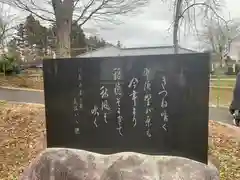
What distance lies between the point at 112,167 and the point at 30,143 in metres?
3.45

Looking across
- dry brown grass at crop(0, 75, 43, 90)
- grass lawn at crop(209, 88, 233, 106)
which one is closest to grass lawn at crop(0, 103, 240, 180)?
grass lawn at crop(209, 88, 233, 106)

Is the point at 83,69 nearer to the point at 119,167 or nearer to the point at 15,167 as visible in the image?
the point at 119,167

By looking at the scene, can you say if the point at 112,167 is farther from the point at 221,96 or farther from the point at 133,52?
the point at 221,96

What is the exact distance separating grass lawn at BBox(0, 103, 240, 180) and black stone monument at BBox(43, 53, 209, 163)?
1947mm

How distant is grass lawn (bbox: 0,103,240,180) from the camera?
5.23 m

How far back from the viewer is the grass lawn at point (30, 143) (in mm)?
5227

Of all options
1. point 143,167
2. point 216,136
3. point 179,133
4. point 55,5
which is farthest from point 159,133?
point 55,5

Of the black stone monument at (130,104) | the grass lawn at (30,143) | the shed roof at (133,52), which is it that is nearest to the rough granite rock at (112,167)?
the black stone monument at (130,104)

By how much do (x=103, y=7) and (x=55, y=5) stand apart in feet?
4.80

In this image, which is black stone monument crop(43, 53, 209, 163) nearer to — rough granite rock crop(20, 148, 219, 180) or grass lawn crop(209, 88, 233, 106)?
rough granite rock crop(20, 148, 219, 180)

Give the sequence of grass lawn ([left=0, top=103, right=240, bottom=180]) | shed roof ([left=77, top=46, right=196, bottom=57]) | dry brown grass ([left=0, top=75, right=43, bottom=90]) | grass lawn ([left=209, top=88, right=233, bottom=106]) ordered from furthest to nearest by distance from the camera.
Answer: dry brown grass ([left=0, top=75, right=43, bottom=90])
grass lawn ([left=209, top=88, right=233, bottom=106])
grass lawn ([left=0, top=103, right=240, bottom=180])
shed roof ([left=77, top=46, right=196, bottom=57])

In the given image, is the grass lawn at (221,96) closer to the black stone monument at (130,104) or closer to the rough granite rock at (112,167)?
the black stone monument at (130,104)

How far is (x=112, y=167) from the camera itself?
325 centimetres

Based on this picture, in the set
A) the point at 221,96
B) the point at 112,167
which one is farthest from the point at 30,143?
the point at 221,96
